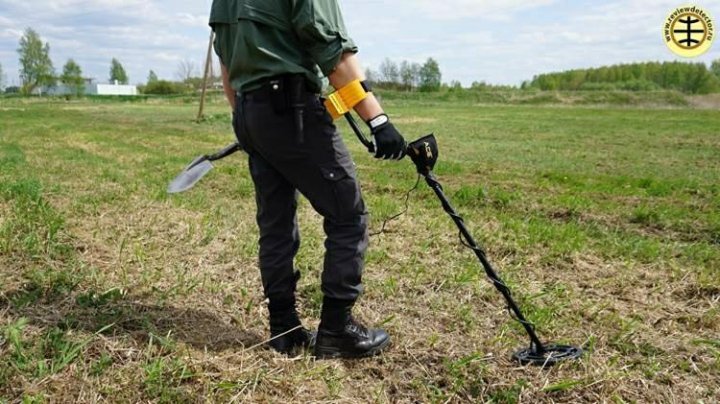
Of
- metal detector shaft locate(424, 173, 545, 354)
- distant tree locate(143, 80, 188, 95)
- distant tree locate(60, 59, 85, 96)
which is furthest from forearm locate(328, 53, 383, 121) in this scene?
distant tree locate(60, 59, 85, 96)

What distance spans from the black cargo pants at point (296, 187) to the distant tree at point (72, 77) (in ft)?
323

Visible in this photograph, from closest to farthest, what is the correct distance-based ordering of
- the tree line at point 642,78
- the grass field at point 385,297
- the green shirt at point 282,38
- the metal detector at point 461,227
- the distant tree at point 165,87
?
the green shirt at point 282,38 → the grass field at point 385,297 → the metal detector at point 461,227 → the tree line at point 642,78 → the distant tree at point 165,87

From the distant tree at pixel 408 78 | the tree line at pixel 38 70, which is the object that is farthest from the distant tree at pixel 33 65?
the distant tree at pixel 408 78

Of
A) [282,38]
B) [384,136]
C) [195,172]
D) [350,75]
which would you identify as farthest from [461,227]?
[195,172]

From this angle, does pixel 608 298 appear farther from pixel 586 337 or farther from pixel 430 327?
pixel 430 327


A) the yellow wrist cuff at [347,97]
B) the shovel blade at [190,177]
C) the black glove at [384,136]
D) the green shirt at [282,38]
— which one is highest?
the green shirt at [282,38]

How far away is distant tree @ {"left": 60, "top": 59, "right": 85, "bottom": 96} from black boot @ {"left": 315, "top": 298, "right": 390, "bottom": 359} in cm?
9862

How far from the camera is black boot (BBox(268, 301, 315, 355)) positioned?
3.11m

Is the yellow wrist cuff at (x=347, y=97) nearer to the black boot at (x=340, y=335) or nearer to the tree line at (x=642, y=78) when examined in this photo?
the black boot at (x=340, y=335)

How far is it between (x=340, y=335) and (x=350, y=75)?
1339 mm

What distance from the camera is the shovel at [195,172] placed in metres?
3.42

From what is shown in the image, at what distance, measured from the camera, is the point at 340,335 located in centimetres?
301

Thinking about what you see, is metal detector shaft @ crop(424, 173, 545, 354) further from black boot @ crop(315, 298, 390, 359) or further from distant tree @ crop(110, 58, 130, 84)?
distant tree @ crop(110, 58, 130, 84)

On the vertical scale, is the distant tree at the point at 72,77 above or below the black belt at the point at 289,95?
above
